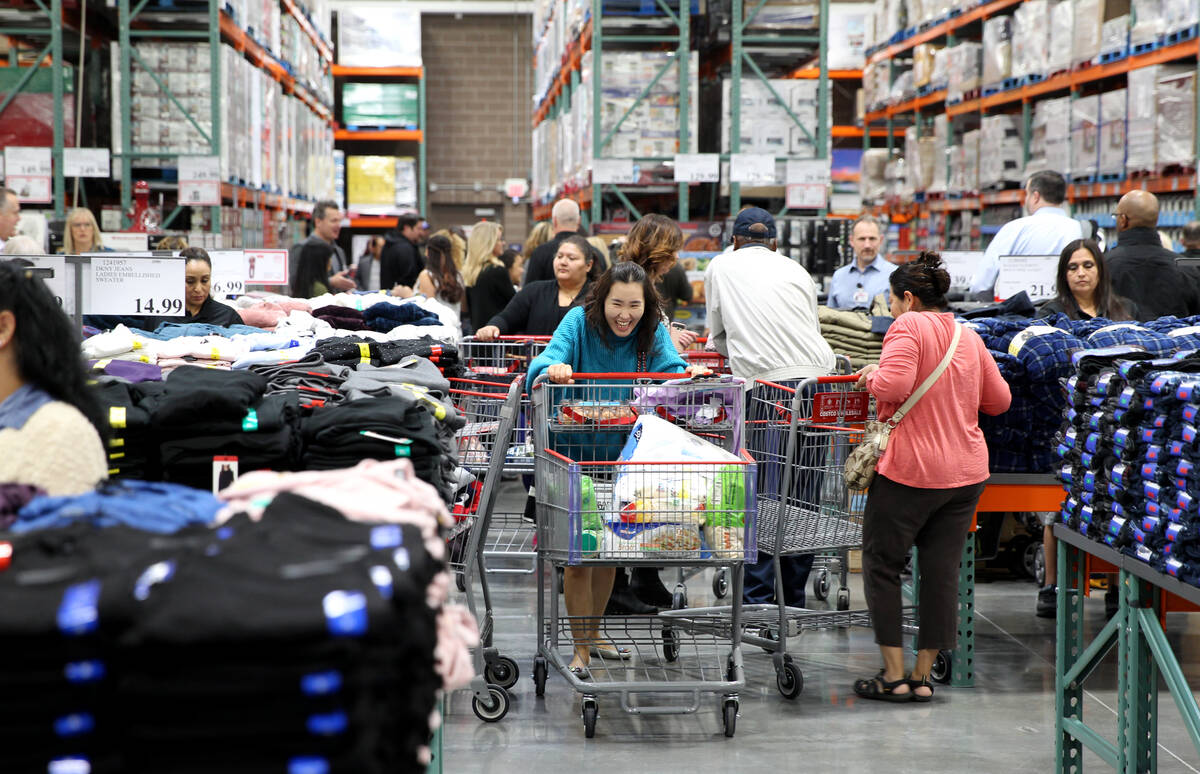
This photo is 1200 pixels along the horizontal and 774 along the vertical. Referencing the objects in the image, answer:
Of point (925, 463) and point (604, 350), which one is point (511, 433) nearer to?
point (604, 350)

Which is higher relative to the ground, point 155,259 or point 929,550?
point 155,259

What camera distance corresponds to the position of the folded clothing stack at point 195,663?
1606 millimetres

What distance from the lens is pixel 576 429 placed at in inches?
189

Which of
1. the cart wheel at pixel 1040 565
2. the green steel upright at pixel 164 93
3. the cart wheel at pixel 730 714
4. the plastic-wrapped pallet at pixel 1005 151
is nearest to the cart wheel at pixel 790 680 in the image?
the cart wheel at pixel 730 714

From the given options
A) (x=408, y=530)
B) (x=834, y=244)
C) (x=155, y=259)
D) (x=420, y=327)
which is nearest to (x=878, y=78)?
(x=834, y=244)

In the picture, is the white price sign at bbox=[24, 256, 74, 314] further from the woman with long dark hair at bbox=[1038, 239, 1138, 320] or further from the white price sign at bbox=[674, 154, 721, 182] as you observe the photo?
the white price sign at bbox=[674, 154, 721, 182]

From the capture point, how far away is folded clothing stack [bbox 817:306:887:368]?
6980 mm

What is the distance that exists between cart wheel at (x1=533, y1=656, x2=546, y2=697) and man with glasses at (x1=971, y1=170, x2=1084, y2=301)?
13.6ft

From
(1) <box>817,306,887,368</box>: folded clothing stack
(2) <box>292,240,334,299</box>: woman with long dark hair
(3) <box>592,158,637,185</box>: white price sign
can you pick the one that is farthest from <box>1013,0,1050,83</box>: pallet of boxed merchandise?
(2) <box>292,240,334,299</box>: woman with long dark hair

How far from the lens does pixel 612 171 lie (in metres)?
10.3

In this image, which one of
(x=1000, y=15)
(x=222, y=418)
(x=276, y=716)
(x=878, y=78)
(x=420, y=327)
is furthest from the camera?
(x=878, y=78)

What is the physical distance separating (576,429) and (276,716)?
127 inches

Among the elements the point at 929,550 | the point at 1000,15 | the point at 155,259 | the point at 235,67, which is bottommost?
the point at 929,550

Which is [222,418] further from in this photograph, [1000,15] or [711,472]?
[1000,15]
